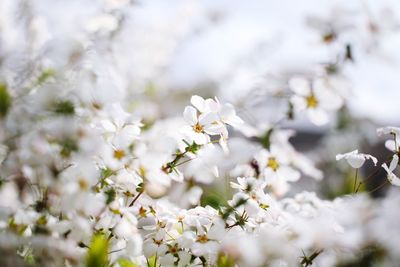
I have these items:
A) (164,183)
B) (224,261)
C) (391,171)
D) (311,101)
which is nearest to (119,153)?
(164,183)

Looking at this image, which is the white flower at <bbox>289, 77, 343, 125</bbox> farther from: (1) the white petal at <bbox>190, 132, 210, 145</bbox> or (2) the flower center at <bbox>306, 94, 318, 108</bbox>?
(1) the white petal at <bbox>190, 132, 210, 145</bbox>

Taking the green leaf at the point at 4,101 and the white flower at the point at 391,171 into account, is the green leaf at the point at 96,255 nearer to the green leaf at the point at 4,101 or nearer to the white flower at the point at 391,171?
the green leaf at the point at 4,101

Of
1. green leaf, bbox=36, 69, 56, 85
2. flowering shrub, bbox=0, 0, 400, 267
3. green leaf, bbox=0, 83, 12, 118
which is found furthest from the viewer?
green leaf, bbox=36, 69, 56, 85

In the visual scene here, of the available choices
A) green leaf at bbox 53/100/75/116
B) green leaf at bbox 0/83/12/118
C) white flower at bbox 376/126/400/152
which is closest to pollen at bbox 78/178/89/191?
green leaf at bbox 53/100/75/116

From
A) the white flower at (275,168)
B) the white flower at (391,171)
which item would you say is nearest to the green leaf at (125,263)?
the white flower at (275,168)

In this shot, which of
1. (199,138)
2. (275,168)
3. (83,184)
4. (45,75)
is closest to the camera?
(83,184)

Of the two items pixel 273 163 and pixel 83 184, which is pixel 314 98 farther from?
pixel 83 184
